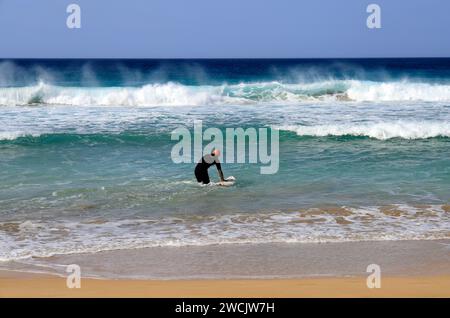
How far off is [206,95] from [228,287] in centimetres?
2270

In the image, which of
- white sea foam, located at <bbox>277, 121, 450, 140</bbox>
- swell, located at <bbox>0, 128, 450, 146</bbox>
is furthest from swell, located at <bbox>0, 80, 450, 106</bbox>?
swell, located at <bbox>0, 128, 450, 146</bbox>

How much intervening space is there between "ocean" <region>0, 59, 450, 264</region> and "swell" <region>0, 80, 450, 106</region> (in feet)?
9.48

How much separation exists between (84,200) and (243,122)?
10.8 metres

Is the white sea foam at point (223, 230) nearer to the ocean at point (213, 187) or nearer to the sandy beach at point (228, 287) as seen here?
the ocean at point (213, 187)

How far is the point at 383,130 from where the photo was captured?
57.5 ft

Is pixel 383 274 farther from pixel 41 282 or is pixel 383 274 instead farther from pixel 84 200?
pixel 84 200

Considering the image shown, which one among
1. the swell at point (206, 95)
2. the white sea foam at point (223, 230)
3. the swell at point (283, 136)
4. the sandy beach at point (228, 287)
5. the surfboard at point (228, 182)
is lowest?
the sandy beach at point (228, 287)

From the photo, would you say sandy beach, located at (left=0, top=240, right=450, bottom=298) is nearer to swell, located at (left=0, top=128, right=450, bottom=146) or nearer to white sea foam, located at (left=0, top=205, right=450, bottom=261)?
white sea foam, located at (left=0, top=205, right=450, bottom=261)

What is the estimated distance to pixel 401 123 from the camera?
60.2 ft

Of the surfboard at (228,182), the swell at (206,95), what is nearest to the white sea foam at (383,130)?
the surfboard at (228,182)

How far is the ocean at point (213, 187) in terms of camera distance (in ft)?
26.6

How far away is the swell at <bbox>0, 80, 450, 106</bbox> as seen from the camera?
2719 cm

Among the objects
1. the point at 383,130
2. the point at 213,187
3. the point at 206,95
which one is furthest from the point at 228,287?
the point at 206,95

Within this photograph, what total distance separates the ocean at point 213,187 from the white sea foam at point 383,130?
0.16 feet
